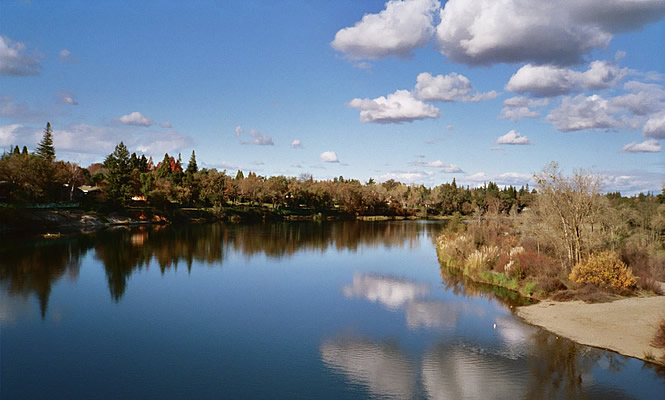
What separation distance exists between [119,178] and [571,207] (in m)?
67.0

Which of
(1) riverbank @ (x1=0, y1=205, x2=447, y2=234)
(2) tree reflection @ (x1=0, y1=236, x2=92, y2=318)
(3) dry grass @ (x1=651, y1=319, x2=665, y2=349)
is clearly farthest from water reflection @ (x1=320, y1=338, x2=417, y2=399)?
(1) riverbank @ (x1=0, y1=205, x2=447, y2=234)

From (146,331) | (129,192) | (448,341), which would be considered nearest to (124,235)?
(129,192)

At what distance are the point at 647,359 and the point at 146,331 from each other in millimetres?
19061

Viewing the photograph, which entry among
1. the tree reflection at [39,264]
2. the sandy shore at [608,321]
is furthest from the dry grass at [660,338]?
the tree reflection at [39,264]

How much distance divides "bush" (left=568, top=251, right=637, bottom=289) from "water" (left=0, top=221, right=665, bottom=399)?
4455mm

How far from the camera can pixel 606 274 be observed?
77.5 feet

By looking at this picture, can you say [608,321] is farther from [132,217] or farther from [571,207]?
[132,217]

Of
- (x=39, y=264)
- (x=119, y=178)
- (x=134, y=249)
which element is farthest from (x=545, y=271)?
(x=119, y=178)

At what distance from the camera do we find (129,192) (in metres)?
75.2

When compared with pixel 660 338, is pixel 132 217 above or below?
above

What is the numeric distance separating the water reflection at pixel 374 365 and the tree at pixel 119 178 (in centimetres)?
6505

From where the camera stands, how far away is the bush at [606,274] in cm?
2353

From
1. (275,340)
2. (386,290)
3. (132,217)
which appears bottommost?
(275,340)

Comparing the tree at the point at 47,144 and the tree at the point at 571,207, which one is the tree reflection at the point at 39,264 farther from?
the tree at the point at 47,144
